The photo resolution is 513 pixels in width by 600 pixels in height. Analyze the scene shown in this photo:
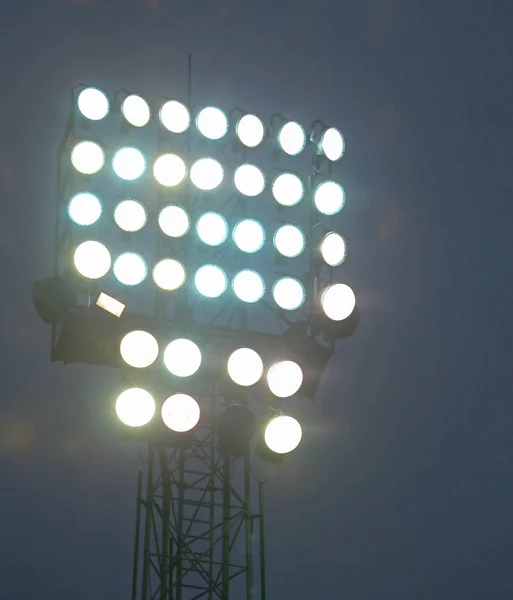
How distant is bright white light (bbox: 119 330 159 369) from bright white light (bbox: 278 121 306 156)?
2287 mm

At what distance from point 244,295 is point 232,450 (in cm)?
113

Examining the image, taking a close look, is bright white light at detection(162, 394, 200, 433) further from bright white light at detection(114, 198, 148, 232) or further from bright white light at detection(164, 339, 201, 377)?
bright white light at detection(114, 198, 148, 232)

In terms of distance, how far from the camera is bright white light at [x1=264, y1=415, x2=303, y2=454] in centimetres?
572

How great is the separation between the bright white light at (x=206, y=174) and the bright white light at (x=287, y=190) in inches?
18.8

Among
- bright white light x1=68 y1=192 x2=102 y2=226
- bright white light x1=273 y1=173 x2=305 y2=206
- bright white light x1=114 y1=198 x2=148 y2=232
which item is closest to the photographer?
bright white light x1=68 y1=192 x2=102 y2=226

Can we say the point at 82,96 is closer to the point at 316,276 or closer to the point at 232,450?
the point at 316,276

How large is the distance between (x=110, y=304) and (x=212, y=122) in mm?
2048

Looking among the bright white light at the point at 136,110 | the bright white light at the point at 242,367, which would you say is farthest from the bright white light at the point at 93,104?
the bright white light at the point at 242,367

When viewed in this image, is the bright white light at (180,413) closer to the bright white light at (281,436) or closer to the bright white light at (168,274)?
the bright white light at (281,436)

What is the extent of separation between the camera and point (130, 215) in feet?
19.3

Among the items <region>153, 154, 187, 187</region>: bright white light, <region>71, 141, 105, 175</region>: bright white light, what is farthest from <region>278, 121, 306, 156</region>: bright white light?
<region>71, 141, 105, 175</region>: bright white light

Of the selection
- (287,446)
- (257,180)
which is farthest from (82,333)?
(257,180)

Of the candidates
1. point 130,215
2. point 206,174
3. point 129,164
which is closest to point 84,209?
point 130,215

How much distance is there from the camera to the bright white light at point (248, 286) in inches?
242
